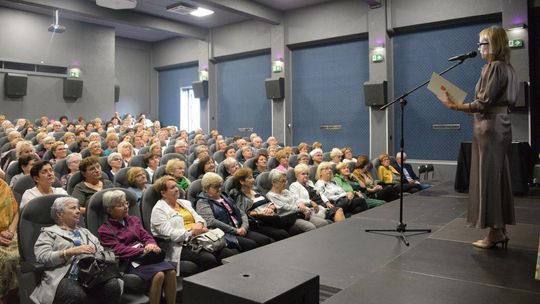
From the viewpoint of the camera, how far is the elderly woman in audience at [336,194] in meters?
4.82

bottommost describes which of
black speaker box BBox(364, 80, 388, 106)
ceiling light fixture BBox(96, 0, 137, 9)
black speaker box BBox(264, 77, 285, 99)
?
black speaker box BBox(364, 80, 388, 106)

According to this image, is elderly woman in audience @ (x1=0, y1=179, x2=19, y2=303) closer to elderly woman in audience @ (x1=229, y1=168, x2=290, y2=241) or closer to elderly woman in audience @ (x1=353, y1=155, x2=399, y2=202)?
elderly woman in audience @ (x1=229, y1=168, x2=290, y2=241)

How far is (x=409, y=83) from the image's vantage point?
8797mm

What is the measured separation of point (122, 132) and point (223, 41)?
14.7 feet

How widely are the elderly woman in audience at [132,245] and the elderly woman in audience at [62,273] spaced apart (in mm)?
189

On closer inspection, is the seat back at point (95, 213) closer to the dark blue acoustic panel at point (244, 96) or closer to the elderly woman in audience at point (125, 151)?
the elderly woman in audience at point (125, 151)

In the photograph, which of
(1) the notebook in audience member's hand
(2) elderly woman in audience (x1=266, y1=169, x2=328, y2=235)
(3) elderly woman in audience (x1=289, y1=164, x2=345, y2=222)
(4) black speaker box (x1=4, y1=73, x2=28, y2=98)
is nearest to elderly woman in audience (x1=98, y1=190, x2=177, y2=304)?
(2) elderly woman in audience (x1=266, y1=169, x2=328, y2=235)

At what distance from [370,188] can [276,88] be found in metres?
5.24

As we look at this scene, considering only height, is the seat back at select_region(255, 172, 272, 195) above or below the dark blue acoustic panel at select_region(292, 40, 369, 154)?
below

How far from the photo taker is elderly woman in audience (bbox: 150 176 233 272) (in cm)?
302

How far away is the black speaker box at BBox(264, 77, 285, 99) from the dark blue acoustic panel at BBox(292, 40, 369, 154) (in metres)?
0.37

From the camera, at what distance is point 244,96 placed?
38.6ft

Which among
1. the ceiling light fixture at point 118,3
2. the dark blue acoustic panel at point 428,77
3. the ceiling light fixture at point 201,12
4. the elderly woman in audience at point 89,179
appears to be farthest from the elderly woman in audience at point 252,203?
the ceiling light fixture at point 201,12

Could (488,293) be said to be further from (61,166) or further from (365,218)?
(61,166)
